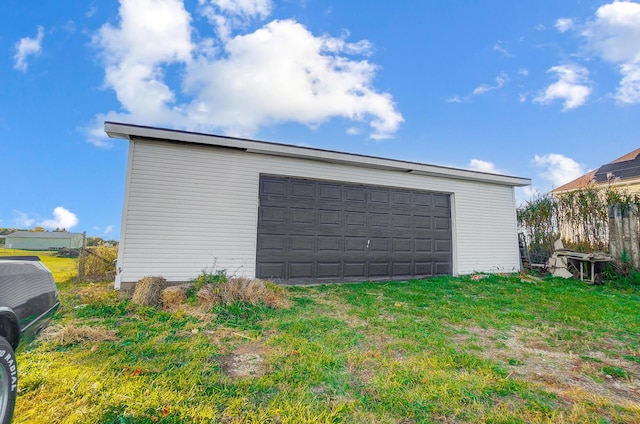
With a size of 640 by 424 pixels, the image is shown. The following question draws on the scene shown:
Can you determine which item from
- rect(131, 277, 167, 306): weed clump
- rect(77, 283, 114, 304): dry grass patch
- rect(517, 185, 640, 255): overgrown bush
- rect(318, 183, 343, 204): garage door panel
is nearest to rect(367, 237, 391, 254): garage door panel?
rect(318, 183, 343, 204): garage door panel

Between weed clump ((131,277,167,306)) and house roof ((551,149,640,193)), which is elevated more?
house roof ((551,149,640,193))

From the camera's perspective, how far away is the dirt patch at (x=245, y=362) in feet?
→ 7.91

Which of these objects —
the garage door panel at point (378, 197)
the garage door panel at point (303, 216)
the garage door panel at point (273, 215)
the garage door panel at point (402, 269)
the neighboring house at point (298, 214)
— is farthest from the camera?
the garage door panel at point (402, 269)

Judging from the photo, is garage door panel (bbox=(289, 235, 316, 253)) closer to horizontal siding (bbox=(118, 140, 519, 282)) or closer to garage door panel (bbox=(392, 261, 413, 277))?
horizontal siding (bbox=(118, 140, 519, 282))

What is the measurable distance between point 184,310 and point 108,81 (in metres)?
5.14

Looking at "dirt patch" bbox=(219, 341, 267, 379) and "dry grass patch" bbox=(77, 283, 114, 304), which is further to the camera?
"dry grass patch" bbox=(77, 283, 114, 304)

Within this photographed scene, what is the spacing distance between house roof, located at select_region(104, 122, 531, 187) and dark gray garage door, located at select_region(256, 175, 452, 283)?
62 centimetres

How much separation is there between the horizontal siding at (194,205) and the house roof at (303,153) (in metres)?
0.21

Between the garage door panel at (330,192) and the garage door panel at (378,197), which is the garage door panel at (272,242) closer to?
the garage door panel at (330,192)

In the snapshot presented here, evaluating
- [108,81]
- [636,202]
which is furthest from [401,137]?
[108,81]

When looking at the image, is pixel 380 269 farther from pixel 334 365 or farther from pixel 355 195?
pixel 334 365

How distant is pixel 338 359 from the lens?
265cm

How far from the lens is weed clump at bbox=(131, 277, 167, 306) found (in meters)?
4.69

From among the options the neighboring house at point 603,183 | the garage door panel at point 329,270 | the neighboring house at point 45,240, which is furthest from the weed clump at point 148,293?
the neighboring house at point 603,183
